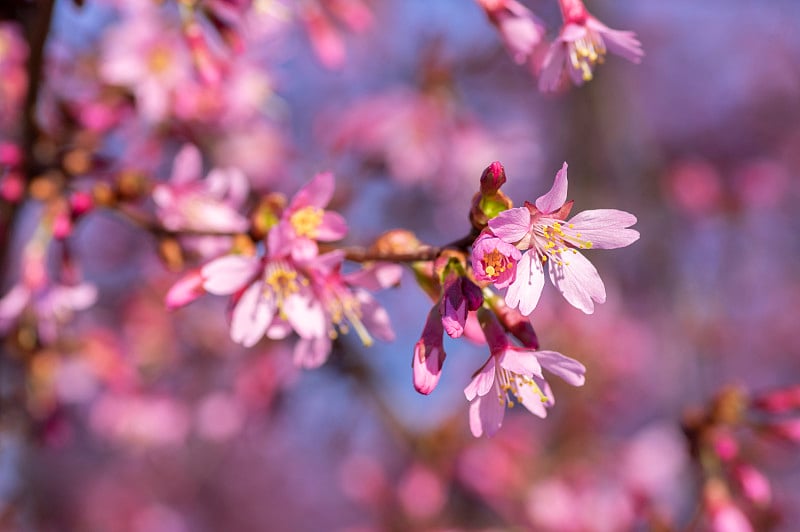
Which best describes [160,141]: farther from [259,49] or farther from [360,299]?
[360,299]

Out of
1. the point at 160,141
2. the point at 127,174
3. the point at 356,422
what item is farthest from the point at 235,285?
the point at 356,422

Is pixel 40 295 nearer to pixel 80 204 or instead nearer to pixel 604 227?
pixel 80 204

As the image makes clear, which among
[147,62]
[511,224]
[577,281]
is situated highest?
[511,224]

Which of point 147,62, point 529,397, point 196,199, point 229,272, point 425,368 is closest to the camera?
point 425,368

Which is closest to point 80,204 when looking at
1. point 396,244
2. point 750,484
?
point 396,244

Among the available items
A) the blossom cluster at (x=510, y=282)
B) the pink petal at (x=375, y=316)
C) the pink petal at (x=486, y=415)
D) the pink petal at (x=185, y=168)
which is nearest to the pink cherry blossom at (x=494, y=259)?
the blossom cluster at (x=510, y=282)

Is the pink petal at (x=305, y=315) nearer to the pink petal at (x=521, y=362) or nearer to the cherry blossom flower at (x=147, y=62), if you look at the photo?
the pink petal at (x=521, y=362)
